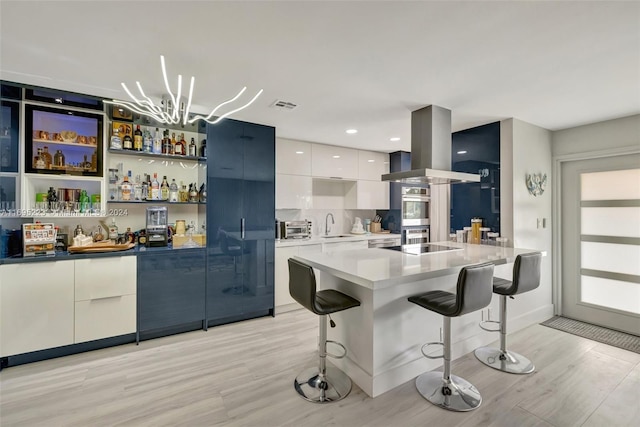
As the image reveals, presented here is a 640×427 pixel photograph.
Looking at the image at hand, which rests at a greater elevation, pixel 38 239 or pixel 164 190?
pixel 164 190

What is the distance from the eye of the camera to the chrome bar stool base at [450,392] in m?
1.97

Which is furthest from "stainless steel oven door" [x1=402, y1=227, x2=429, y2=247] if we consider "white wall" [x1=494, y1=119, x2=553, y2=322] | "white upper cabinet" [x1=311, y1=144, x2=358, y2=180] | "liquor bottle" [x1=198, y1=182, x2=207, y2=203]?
"liquor bottle" [x1=198, y1=182, x2=207, y2=203]

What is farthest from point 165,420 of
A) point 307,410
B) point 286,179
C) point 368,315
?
point 286,179

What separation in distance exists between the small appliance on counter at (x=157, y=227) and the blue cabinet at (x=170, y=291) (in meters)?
0.20

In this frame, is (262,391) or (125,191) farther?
(125,191)

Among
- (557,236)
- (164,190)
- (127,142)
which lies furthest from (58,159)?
(557,236)

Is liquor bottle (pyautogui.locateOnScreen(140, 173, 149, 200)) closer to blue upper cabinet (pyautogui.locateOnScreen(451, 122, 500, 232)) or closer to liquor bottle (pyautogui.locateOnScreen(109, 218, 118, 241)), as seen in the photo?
liquor bottle (pyautogui.locateOnScreen(109, 218, 118, 241))

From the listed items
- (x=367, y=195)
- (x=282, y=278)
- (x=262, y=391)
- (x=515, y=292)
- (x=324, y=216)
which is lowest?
(x=262, y=391)

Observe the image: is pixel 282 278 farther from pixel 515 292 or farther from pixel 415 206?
pixel 415 206

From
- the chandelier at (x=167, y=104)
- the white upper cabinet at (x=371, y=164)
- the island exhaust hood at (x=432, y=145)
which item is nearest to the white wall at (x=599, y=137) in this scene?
the island exhaust hood at (x=432, y=145)

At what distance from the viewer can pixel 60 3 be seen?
4.88 feet

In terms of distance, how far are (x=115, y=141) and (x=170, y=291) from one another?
164 cm

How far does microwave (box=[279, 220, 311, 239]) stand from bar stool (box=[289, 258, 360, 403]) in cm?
197

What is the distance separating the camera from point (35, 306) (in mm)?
2445
